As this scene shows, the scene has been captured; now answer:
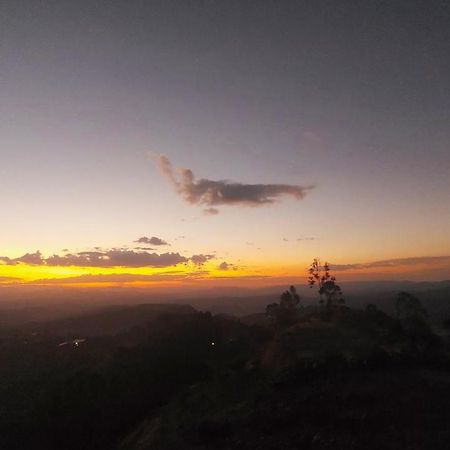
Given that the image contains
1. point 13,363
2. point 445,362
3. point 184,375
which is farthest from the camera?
point 13,363

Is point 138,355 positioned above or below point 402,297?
below

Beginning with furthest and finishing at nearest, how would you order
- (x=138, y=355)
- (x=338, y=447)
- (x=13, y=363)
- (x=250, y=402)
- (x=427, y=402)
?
(x=13, y=363) → (x=138, y=355) → (x=250, y=402) → (x=427, y=402) → (x=338, y=447)

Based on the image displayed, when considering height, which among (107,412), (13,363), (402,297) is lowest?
(13,363)

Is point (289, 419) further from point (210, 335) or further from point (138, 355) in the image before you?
point (210, 335)

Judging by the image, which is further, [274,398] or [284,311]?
[284,311]

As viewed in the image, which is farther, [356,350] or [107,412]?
[356,350]

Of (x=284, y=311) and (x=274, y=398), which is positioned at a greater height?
(x=284, y=311)

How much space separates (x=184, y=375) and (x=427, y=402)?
37035 millimetres

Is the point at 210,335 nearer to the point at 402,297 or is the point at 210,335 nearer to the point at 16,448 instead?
the point at 402,297

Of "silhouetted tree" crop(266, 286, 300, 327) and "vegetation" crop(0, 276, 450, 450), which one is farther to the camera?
"silhouetted tree" crop(266, 286, 300, 327)

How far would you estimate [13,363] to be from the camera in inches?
4523

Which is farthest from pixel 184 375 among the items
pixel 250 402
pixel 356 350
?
pixel 356 350

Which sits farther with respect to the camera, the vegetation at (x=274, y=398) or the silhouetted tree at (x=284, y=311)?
the silhouetted tree at (x=284, y=311)

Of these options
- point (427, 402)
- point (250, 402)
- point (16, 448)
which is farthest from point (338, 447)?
point (16, 448)
